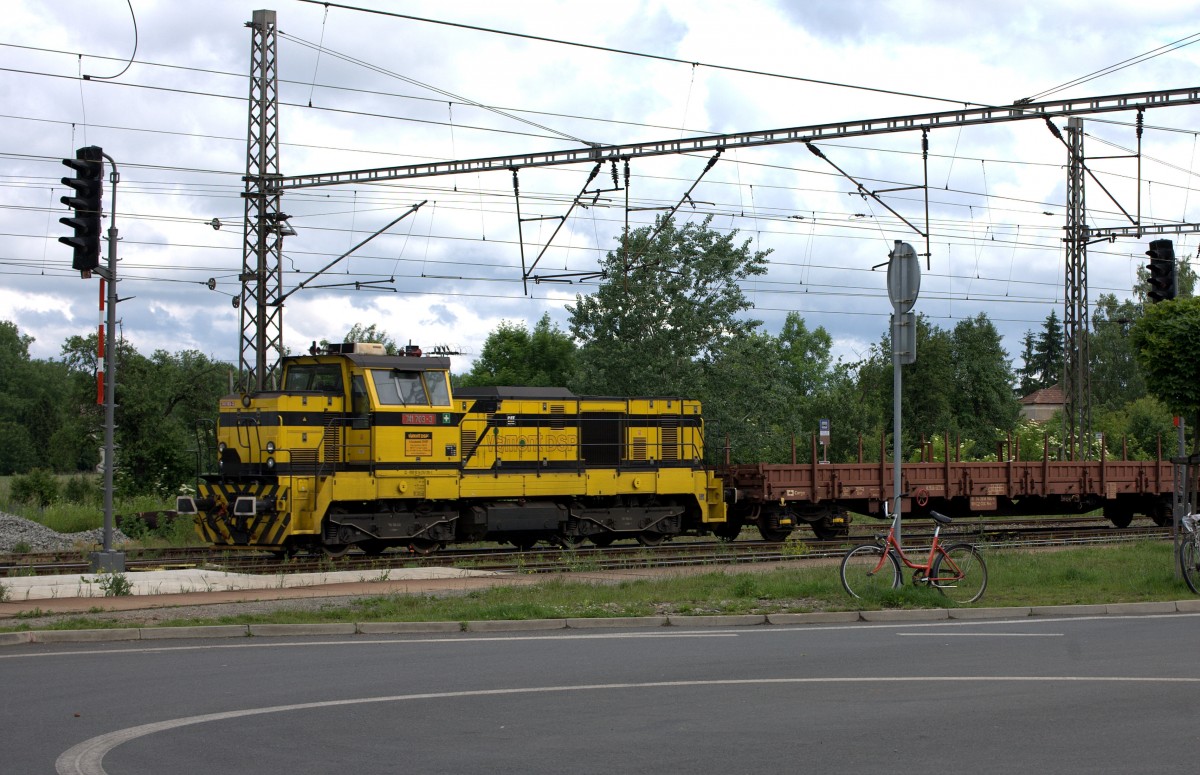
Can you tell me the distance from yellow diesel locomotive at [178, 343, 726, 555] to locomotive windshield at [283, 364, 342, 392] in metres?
0.03

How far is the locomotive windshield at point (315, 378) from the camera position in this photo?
21703 mm

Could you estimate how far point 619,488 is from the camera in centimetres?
2416

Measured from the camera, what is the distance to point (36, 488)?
42.0 meters

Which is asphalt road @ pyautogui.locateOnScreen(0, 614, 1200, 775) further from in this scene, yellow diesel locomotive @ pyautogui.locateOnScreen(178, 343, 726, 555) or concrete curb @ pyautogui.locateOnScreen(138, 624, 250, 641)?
yellow diesel locomotive @ pyautogui.locateOnScreen(178, 343, 726, 555)

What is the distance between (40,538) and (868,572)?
19.7m

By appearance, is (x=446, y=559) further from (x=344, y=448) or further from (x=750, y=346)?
(x=750, y=346)

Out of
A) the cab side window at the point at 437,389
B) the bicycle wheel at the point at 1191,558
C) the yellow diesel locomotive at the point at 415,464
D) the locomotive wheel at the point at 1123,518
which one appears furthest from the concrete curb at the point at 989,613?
the locomotive wheel at the point at 1123,518

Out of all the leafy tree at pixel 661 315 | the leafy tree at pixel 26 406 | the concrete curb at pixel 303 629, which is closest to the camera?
the concrete curb at pixel 303 629

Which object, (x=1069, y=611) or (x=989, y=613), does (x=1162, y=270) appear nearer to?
(x=1069, y=611)

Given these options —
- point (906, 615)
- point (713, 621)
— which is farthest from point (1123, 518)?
point (713, 621)

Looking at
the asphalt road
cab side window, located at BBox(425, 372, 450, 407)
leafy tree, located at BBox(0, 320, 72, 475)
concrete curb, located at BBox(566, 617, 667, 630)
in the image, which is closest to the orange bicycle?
the asphalt road

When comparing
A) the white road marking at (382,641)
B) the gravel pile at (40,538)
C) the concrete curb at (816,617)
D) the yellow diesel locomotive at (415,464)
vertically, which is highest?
the yellow diesel locomotive at (415,464)

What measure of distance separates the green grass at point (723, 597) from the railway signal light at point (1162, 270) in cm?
549

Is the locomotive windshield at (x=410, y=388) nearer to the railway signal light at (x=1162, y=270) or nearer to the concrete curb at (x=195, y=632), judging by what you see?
the concrete curb at (x=195, y=632)
